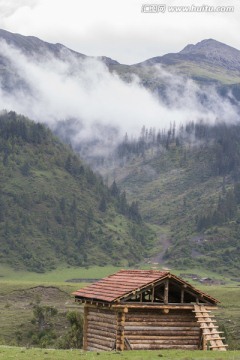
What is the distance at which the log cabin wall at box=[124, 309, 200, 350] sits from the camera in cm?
4147

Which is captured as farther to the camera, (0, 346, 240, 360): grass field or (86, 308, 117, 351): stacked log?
(86, 308, 117, 351): stacked log

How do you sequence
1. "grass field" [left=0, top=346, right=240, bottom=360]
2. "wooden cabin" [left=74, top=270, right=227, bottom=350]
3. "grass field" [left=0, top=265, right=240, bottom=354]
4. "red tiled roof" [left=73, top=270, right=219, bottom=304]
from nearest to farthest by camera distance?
"grass field" [left=0, top=346, right=240, bottom=360] → "grass field" [left=0, top=265, right=240, bottom=354] → "red tiled roof" [left=73, top=270, right=219, bottom=304] → "wooden cabin" [left=74, top=270, right=227, bottom=350]

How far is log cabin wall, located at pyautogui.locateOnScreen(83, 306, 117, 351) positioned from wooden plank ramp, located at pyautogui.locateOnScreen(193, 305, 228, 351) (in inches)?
204

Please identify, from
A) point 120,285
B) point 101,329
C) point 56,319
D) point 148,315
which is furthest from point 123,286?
point 56,319

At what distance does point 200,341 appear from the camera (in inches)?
1710

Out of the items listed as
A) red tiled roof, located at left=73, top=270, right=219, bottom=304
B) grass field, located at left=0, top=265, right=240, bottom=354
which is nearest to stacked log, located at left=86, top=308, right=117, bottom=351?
red tiled roof, located at left=73, top=270, right=219, bottom=304

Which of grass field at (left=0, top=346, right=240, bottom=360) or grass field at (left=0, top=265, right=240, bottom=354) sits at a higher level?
grass field at (left=0, top=346, right=240, bottom=360)

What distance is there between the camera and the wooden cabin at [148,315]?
135 feet

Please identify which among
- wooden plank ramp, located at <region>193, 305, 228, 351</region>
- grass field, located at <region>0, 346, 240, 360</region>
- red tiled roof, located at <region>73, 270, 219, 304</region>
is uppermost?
red tiled roof, located at <region>73, 270, 219, 304</region>

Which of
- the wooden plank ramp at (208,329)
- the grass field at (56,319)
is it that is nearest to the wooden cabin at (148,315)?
the wooden plank ramp at (208,329)

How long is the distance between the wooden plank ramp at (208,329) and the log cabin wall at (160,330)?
86cm

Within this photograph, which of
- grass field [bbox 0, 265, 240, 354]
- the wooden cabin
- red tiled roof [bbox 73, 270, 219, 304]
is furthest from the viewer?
the wooden cabin

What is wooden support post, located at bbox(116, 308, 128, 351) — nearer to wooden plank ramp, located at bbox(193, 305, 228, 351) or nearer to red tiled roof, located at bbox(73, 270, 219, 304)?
red tiled roof, located at bbox(73, 270, 219, 304)

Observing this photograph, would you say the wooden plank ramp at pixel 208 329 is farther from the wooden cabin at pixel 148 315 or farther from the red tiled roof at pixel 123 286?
the red tiled roof at pixel 123 286
